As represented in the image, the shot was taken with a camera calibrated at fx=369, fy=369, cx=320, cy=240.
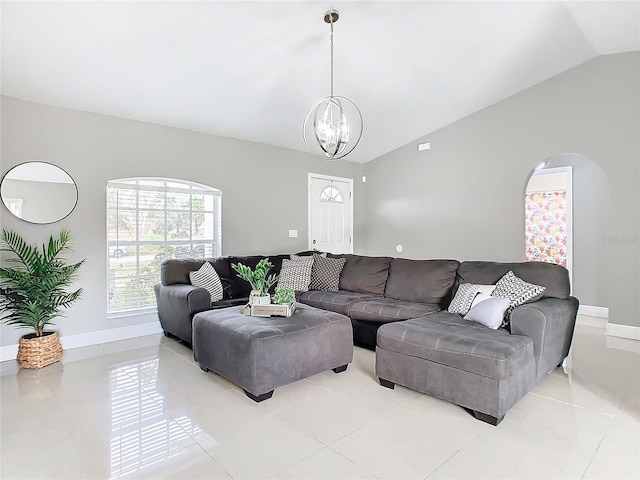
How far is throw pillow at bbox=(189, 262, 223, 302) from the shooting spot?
399 centimetres

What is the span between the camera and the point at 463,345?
7.89 feet

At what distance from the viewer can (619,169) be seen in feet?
14.3

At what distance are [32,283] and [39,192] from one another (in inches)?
37.4

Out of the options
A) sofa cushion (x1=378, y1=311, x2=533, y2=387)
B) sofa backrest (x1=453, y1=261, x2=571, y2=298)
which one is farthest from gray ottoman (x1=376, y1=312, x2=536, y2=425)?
sofa backrest (x1=453, y1=261, x2=571, y2=298)

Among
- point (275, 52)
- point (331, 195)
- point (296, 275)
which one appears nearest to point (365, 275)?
point (296, 275)

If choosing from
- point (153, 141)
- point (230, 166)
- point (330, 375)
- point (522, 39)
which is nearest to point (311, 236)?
point (230, 166)

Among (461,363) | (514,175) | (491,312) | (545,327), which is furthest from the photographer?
(514,175)

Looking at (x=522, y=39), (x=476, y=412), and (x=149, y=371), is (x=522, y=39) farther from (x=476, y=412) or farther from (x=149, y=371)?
(x=149, y=371)

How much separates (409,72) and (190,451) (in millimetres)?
4093

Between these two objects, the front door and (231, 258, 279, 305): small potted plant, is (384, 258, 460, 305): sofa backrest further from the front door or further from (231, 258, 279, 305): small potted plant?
the front door

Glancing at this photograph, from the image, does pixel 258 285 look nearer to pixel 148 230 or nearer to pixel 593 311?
pixel 148 230

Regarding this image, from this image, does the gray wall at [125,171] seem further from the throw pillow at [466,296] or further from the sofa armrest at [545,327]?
the sofa armrest at [545,327]

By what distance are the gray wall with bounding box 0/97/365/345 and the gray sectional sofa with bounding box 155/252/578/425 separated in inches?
27.9

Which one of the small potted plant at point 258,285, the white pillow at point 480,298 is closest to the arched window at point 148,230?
the small potted plant at point 258,285
